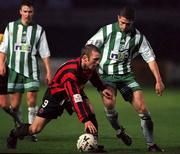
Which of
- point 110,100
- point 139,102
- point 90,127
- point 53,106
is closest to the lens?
point 90,127

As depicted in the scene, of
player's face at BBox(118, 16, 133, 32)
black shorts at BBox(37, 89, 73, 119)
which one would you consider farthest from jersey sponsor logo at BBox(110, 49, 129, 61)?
black shorts at BBox(37, 89, 73, 119)

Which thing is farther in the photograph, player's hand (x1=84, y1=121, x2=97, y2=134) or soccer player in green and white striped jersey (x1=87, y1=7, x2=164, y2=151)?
soccer player in green and white striped jersey (x1=87, y1=7, x2=164, y2=151)

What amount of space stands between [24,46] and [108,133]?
6.66ft

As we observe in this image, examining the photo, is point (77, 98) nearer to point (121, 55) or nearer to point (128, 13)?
point (128, 13)

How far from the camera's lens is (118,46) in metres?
10.1

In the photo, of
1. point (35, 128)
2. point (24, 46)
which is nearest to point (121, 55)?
point (24, 46)

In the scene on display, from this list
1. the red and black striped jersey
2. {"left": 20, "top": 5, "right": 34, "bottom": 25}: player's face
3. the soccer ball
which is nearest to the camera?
the red and black striped jersey

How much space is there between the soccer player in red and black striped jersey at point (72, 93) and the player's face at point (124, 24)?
0.91m

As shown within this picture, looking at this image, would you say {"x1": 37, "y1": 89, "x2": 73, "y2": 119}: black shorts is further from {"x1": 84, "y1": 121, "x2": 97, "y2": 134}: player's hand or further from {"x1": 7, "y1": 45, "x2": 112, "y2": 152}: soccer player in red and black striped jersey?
{"x1": 84, "y1": 121, "x2": 97, "y2": 134}: player's hand

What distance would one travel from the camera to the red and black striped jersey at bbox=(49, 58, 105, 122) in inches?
332

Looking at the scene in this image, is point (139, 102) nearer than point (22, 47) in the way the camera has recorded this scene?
Yes

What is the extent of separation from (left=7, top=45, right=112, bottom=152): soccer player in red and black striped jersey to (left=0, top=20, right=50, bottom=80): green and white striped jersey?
1.91 metres

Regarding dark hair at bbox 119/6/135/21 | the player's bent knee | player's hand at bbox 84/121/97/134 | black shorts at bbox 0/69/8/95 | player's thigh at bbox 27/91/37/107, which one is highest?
dark hair at bbox 119/6/135/21

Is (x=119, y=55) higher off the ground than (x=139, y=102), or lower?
higher
